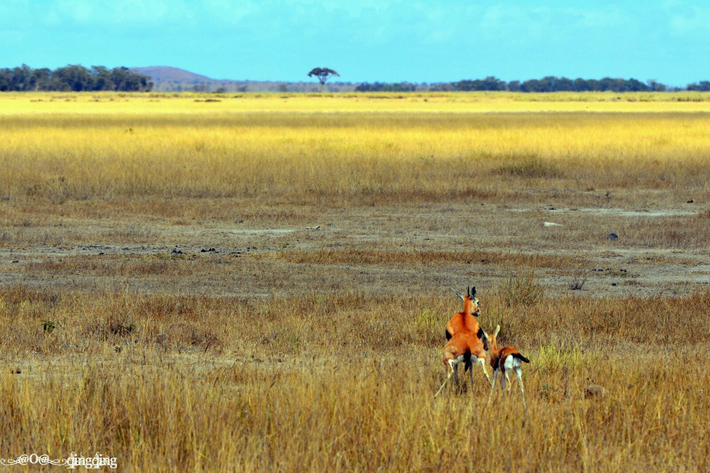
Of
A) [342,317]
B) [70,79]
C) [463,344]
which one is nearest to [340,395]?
[463,344]

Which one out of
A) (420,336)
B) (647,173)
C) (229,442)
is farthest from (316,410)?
(647,173)

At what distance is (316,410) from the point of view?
16.3 feet

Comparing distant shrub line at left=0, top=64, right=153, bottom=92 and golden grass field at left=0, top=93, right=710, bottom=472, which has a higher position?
distant shrub line at left=0, top=64, right=153, bottom=92

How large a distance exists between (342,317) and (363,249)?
4.79 metres

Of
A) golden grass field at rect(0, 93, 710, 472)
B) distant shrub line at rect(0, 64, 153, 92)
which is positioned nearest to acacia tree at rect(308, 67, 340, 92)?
distant shrub line at rect(0, 64, 153, 92)

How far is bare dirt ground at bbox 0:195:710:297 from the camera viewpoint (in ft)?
34.2

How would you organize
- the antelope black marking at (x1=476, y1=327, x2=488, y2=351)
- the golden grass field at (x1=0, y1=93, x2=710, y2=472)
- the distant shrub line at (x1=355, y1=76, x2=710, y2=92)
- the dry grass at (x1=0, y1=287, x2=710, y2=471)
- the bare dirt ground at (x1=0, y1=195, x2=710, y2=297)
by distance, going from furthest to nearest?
the distant shrub line at (x1=355, y1=76, x2=710, y2=92), the bare dirt ground at (x1=0, y1=195, x2=710, y2=297), the antelope black marking at (x1=476, y1=327, x2=488, y2=351), the golden grass field at (x1=0, y1=93, x2=710, y2=472), the dry grass at (x1=0, y1=287, x2=710, y2=471)

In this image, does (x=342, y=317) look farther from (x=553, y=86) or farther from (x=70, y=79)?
(x=553, y=86)

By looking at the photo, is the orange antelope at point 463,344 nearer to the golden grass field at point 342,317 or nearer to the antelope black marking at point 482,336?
the antelope black marking at point 482,336

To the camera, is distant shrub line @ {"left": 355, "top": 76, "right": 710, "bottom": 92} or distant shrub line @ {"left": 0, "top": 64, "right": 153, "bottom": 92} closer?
distant shrub line @ {"left": 0, "top": 64, "right": 153, "bottom": 92}

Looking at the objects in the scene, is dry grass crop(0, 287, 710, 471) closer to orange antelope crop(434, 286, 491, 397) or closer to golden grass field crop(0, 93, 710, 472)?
golden grass field crop(0, 93, 710, 472)

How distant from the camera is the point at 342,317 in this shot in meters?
8.04

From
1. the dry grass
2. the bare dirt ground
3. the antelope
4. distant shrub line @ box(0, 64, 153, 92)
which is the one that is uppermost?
distant shrub line @ box(0, 64, 153, 92)

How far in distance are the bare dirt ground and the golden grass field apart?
0.23ft
